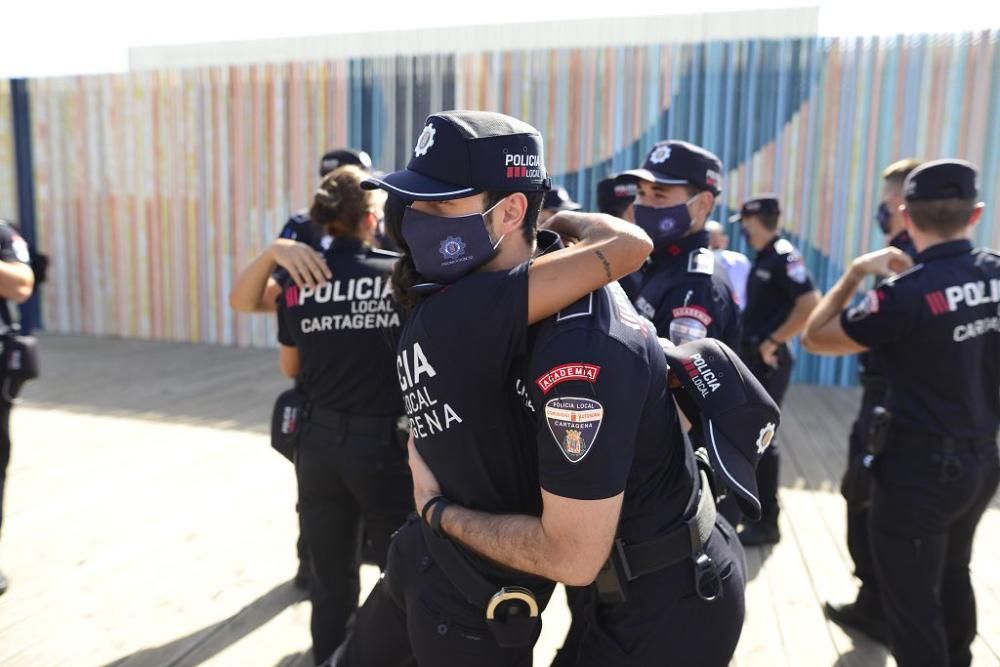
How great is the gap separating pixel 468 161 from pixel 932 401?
6.62 feet

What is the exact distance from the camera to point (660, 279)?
9.40 feet

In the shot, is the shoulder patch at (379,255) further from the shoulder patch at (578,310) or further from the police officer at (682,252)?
the shoulder patch at (578,310)

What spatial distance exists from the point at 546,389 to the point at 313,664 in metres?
2.25

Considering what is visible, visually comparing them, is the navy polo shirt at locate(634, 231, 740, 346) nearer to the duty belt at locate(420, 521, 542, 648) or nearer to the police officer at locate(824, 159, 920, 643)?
the police officer at locate(824, 159, 920, 643)

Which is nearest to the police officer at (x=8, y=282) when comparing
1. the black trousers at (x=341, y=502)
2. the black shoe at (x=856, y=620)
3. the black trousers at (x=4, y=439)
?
the black trousers at (x=4, y=439)

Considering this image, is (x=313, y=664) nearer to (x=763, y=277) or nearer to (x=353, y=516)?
(x=353, y=516)

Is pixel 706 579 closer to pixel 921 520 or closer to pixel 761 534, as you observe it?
pixel 921 520

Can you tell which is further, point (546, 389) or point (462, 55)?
point (462, 55)

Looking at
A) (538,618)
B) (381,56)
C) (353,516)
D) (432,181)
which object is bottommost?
(353,516)

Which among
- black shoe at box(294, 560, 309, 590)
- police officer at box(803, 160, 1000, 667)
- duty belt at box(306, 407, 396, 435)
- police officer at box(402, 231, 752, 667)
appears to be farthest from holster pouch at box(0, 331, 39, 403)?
police officer at box(803, 160, 1000, 667)

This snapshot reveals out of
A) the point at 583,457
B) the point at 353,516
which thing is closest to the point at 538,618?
the point at 583,457

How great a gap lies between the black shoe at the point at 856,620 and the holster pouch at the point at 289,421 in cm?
254

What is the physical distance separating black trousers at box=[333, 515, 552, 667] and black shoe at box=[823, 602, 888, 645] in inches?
93.7

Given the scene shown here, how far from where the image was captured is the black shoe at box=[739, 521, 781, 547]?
4.30 m
